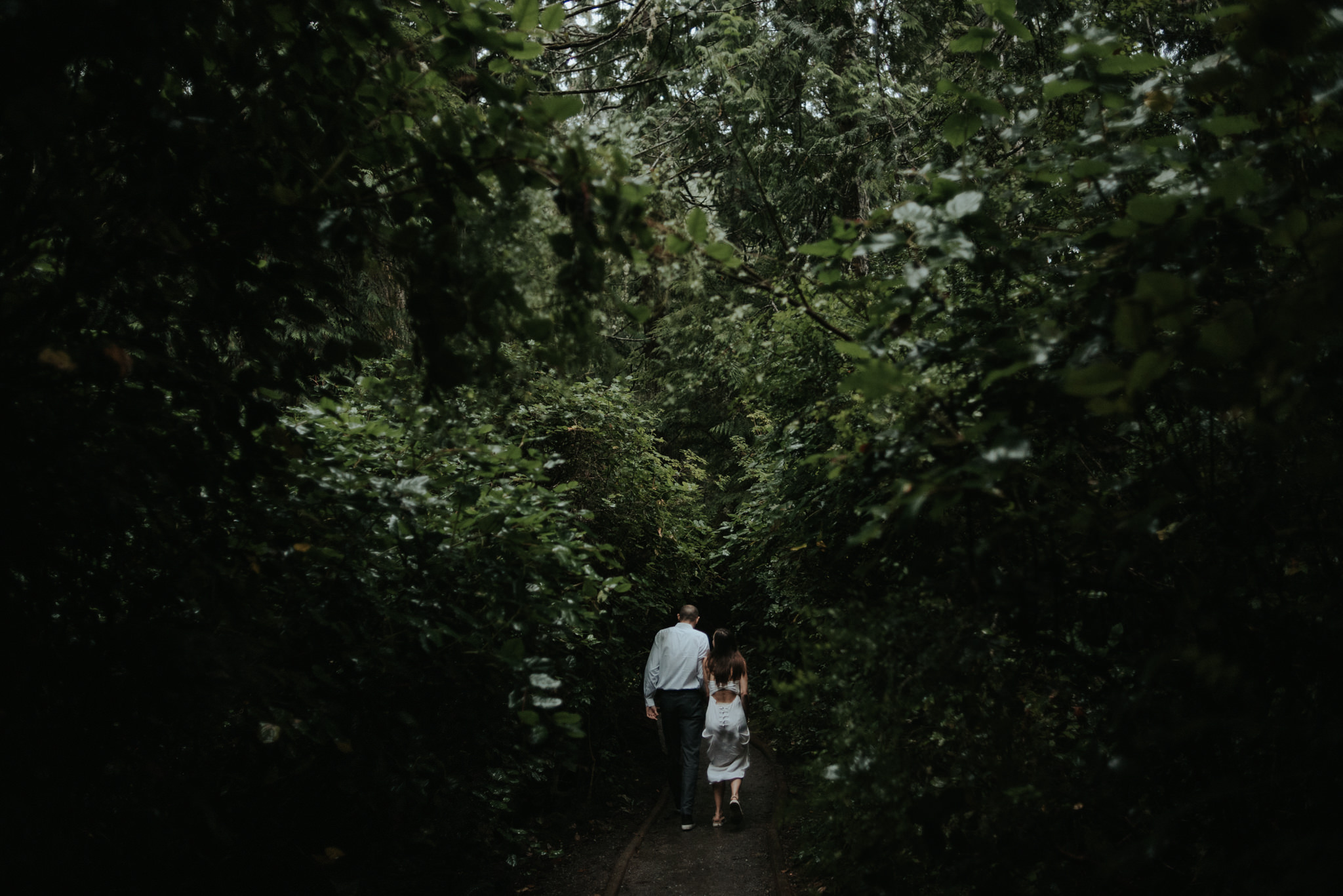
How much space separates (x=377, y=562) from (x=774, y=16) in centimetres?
1050

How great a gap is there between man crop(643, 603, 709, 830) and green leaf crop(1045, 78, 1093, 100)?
21.4ft

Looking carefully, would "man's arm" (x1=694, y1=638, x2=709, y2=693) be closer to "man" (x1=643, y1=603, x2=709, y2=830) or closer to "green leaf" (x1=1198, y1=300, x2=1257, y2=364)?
"man" (x1=643, y1=603, x2=709, y2=830)

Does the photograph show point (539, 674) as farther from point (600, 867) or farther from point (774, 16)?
point (774, 16)

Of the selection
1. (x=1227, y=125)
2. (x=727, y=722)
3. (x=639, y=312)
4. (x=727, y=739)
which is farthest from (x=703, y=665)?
(x=1227, y=125)

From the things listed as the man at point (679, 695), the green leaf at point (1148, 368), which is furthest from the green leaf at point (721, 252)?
the man at point (679, 695)

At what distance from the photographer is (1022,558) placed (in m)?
2.09

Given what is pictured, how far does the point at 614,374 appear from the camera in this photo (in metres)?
2.49

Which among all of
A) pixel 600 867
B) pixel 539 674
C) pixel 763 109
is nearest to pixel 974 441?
pixel 539 674

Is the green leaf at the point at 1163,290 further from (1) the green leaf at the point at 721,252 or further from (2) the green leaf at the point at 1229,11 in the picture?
(1) the green leaf at the point at 721,252

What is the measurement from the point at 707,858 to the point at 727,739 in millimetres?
1232

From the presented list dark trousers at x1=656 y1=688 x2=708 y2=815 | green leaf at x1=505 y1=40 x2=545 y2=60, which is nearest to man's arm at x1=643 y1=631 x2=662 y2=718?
dark trousers at x1=656 y1=688 x2=708 y2=815

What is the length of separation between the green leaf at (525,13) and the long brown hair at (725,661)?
20.8ft

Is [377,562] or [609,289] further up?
[609,289]

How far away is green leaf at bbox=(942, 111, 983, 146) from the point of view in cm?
215
